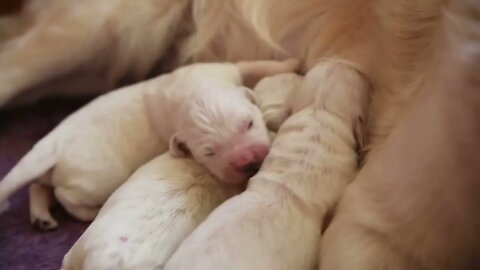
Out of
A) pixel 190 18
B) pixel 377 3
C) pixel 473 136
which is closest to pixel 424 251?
pixel 473 136

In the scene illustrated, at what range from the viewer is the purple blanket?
1400 millimetres

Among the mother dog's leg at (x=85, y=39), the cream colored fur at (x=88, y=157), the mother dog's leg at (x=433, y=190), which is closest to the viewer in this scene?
the mother dog's leg at (x=433, y=190)

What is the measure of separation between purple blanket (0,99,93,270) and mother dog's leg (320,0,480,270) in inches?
19.6

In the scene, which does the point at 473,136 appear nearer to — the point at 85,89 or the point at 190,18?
the point at 190,18

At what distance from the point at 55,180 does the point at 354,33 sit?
58cm

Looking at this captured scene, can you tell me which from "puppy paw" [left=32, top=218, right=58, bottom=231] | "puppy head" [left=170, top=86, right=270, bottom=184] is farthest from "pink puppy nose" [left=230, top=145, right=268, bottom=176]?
"puppy paw" [left=32, top=218, right=58, bottom=231]

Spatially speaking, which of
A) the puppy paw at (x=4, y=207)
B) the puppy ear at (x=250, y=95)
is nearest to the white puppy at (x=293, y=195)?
the puppy ear at (x=250, y=95)

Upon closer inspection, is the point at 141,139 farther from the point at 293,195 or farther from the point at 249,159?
the point at 293,195

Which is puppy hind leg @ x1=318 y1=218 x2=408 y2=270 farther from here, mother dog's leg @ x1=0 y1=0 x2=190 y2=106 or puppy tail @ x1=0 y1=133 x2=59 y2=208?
mother dog's leg @ x1=0 y1=0 x2=190 y2=106

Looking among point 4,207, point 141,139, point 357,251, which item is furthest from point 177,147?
point 357,251

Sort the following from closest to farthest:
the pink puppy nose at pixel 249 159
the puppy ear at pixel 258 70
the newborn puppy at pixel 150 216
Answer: the newborn puppy at pixel 150 216
the pink puppy nose at pixel 249 159
the puppy ear at pixel 258 70

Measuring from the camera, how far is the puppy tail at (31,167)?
141 centimetres

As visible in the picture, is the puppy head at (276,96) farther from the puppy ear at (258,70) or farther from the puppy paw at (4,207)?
the puppy paw at (4,207)

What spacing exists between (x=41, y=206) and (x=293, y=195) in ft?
1.68
